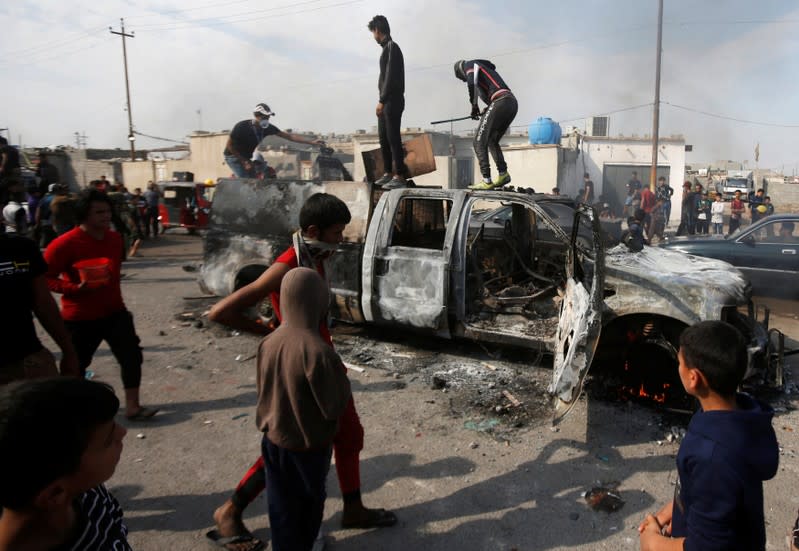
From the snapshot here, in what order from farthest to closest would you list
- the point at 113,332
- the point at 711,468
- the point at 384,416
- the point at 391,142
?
the point at 391,142
the point at 384,416
the point at 113,332
the point at 711,468

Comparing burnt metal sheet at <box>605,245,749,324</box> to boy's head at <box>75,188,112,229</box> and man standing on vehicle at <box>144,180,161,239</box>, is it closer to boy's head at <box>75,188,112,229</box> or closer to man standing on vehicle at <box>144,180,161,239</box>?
boy's head at <box>75,188,112,229</box>

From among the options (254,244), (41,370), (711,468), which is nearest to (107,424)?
(711,468)

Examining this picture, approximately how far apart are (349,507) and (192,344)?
383 cm

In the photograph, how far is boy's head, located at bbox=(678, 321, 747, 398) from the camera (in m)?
1.58

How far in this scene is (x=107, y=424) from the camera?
50.0 inches

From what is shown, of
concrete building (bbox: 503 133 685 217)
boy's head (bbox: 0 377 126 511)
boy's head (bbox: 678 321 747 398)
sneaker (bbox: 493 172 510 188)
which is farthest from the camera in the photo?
concrete building (bbox: 503 133 685 217)

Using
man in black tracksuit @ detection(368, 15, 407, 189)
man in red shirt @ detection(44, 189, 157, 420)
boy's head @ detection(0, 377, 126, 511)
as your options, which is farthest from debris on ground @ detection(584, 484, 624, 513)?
man in black tracksuit @ detection(368, 15, 407, 189)

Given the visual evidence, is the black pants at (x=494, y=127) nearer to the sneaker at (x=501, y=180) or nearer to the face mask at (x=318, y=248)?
the sneaker at (x=501, y=180)

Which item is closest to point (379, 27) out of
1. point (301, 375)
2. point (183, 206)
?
point (301, 375)

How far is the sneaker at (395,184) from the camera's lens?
5761 millimetres

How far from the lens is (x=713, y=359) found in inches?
63.2

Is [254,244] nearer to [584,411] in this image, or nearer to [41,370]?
[41,370]

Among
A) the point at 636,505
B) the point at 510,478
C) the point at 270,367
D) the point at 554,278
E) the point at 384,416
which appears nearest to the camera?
the point at 270,367

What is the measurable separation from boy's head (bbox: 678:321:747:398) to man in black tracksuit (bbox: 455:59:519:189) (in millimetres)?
4572
